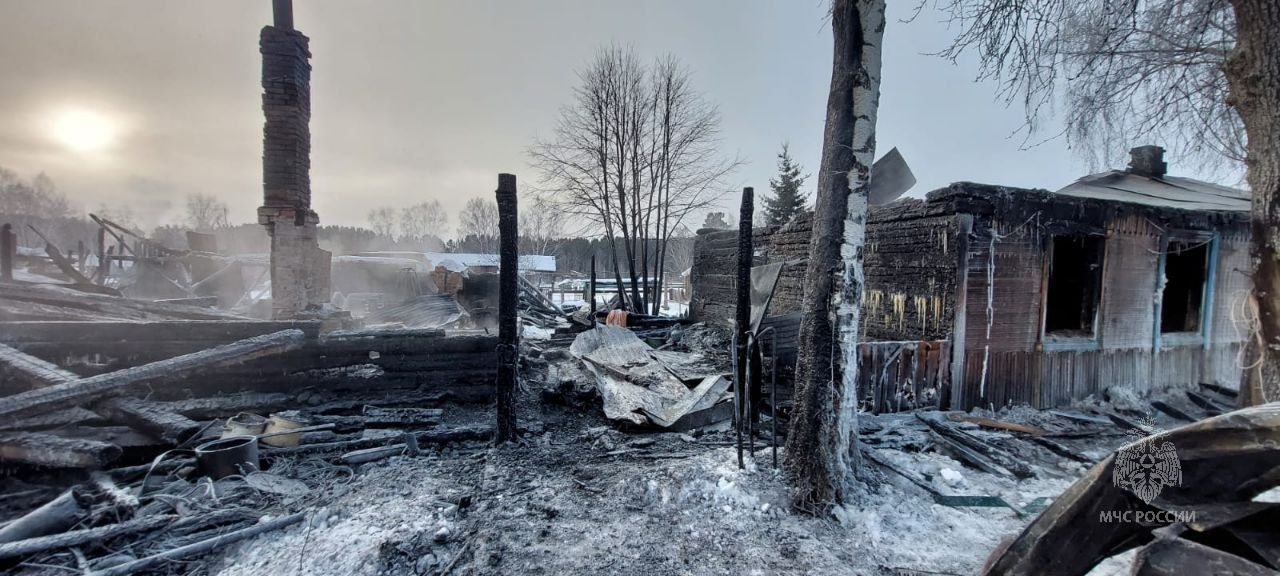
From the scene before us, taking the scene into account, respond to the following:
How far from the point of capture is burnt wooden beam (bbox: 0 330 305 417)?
419 centimetres

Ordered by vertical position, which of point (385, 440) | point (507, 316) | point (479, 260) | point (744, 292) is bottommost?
point (385, 440)

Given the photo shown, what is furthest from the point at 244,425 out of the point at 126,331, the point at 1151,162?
the point at 1151,162

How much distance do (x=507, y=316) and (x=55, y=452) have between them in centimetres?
380

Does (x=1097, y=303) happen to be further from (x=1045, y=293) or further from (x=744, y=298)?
(x=744, y=298)

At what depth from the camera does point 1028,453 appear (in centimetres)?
533

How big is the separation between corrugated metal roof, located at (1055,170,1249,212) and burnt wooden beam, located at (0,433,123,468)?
1144cm

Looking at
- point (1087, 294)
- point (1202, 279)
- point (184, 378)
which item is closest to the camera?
point (184, 378)

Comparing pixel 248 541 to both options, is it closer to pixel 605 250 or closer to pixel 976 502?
pixel 976 502

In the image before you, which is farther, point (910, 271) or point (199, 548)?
point (910, 271)

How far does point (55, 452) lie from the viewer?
12.6 feet

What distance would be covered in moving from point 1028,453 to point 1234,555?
5.41 m

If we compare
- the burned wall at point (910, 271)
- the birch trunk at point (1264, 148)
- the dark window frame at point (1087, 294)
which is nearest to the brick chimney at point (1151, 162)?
the dark window frame at point (1087, 294)

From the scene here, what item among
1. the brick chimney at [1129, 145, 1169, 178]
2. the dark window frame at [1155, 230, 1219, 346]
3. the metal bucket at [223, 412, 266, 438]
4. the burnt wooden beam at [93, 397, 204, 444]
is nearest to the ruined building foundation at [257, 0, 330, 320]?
the burnt wooden beam at [93, 397, 204, 444]

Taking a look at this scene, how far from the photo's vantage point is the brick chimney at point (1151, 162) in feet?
31.4
